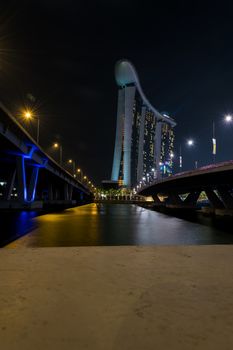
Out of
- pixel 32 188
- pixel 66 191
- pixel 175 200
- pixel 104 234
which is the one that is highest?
pixel 66 191

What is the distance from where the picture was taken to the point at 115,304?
225 inches

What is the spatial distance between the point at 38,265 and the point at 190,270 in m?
4.37

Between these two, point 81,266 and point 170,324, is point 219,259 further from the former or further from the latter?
point 170,324

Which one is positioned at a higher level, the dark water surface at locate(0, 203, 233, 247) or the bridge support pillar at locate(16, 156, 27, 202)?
the bridge support pillar at locate(16, 156, 27, 202)

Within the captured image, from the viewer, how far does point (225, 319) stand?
5.09 metres

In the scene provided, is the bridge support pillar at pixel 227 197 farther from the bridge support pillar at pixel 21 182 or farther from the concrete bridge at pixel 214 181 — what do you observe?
the bridge support pillar at pixel 21 182

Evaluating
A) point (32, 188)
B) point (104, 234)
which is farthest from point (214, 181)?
point (32, 188)

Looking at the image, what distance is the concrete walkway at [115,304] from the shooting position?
4379 mm

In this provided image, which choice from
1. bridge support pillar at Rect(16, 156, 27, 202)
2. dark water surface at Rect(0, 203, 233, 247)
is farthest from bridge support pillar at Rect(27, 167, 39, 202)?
dark water surface at Rect(0, 203, 233, 247)

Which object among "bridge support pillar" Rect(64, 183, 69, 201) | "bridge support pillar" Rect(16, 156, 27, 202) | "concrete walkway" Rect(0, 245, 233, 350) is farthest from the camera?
"bridge support pillar" Rect(64, 183, 69, 201)

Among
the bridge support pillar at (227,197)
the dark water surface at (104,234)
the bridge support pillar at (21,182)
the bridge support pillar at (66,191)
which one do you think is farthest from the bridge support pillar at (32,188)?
the bridge support pillar at (66,191)

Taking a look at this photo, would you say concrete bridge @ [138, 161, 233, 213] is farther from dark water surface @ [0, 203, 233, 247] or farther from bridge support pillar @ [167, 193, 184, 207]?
dark water surface @ [0, 203, 233, 247]

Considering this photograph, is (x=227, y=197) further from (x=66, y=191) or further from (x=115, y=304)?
(x=66, y=191)

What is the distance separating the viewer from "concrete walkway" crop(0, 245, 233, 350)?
4.38 m
